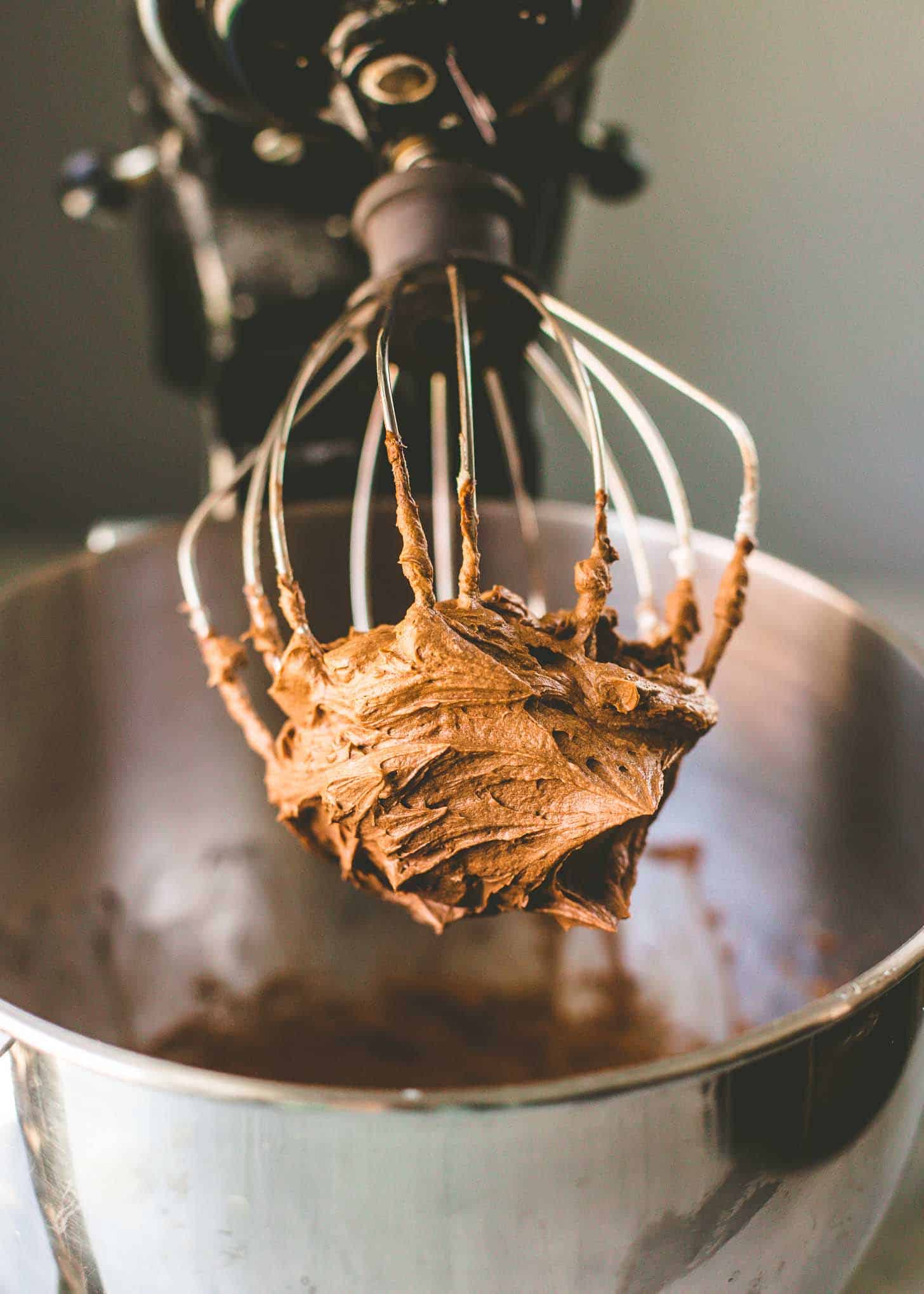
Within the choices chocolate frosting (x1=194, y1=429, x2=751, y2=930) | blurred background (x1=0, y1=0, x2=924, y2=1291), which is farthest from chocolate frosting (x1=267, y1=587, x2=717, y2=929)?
blurred background (x1=0, y1=0, x2=924, y2=1291)

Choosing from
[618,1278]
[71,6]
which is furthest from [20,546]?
[618,1278]

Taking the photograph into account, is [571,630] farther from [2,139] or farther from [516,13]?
[2,139]

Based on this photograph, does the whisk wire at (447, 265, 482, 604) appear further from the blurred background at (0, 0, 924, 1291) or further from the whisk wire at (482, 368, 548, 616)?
the blurred background at (0, 0, 924, 1291)

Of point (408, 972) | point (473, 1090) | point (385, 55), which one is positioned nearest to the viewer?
point (473, 1090)

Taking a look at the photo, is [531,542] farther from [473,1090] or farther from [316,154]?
[473,1090]

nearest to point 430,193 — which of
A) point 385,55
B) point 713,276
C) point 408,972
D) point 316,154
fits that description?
point 385,55

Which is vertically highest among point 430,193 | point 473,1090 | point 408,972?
point 430,193

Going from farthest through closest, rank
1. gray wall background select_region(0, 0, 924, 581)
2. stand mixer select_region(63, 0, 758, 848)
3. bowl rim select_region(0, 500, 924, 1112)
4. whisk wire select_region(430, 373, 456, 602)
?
gray wall background select_region(0, 0, 924, 581), whisk wire select_region(430, 373, 456, 602), stand mixer select_region(63, 0, 758, 848), bowl rim select_region(0, 500, 924, 1112)
